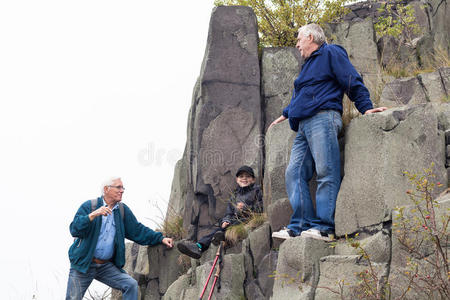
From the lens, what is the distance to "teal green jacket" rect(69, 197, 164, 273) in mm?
6664

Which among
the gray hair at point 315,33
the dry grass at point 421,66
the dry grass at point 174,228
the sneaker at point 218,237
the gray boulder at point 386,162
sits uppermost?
the gray hair at point 315,33

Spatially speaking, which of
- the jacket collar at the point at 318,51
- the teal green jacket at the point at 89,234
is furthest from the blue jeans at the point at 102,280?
the jacket collar at the point at 318,51

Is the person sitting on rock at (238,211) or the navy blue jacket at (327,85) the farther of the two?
the person sitting on rock at (238,211)

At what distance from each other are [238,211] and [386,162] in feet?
9.33

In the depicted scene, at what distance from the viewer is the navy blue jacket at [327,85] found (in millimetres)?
5621

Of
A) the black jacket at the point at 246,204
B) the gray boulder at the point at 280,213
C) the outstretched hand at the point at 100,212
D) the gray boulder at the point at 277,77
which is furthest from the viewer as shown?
the gray boulder at the point at 277,77

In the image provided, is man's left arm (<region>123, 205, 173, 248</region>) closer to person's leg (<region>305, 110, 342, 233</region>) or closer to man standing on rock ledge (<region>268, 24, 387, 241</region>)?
man standing on rock ledge (<region>268, 24, 387, 241</region>)

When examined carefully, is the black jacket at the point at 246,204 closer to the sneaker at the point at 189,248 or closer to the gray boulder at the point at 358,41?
the sneaker at the point at 189,248

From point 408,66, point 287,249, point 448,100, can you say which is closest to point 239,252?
point 287,249

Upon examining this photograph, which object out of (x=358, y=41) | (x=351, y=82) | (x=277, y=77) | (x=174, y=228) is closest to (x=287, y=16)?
(x=358, y=41)

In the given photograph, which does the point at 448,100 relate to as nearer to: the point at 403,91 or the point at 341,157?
the point at 403,91

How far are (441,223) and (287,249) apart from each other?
1.53 meters

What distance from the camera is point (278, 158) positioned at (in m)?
6.55

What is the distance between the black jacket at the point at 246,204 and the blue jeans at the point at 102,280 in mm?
1604
